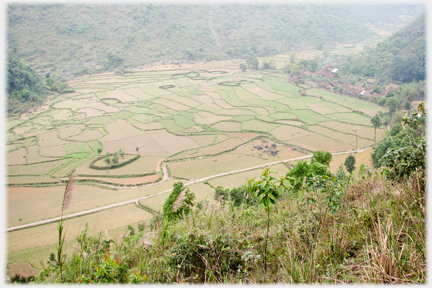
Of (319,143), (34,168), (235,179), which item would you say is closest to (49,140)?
(34,168)

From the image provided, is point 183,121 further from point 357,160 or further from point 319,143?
point 357,160

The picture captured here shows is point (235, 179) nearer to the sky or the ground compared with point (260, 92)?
nearer to the ground

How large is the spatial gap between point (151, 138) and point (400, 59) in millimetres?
42720

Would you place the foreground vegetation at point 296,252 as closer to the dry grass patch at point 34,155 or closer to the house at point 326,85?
the dry grass patch at point 34,155

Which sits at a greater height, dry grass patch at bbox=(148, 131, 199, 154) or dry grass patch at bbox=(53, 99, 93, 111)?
dry grass patch at bbox=(53, 99, 93, 111)

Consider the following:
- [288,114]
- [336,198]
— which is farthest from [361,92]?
[336,198]

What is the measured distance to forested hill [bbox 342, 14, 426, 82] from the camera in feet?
140

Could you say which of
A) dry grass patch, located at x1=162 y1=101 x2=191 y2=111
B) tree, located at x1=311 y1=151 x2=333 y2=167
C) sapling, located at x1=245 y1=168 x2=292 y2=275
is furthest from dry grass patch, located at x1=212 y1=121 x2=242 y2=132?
sapling, located at x1=245 y1=168 x2=292 y2=275

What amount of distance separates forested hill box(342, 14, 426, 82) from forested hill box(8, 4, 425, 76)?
28.9 m

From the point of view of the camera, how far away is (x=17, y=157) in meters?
25.3

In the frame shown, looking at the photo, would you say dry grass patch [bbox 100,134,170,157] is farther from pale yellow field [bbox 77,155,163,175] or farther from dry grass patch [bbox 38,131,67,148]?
dry grass patch [bbox 38,131,67,148]

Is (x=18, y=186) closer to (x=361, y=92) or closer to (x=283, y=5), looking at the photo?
(x=361, y=92)

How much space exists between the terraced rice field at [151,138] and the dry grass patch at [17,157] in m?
0.11

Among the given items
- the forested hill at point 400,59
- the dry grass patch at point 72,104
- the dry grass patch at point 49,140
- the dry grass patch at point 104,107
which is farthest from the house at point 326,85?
the dry grass patch at point 49,140
